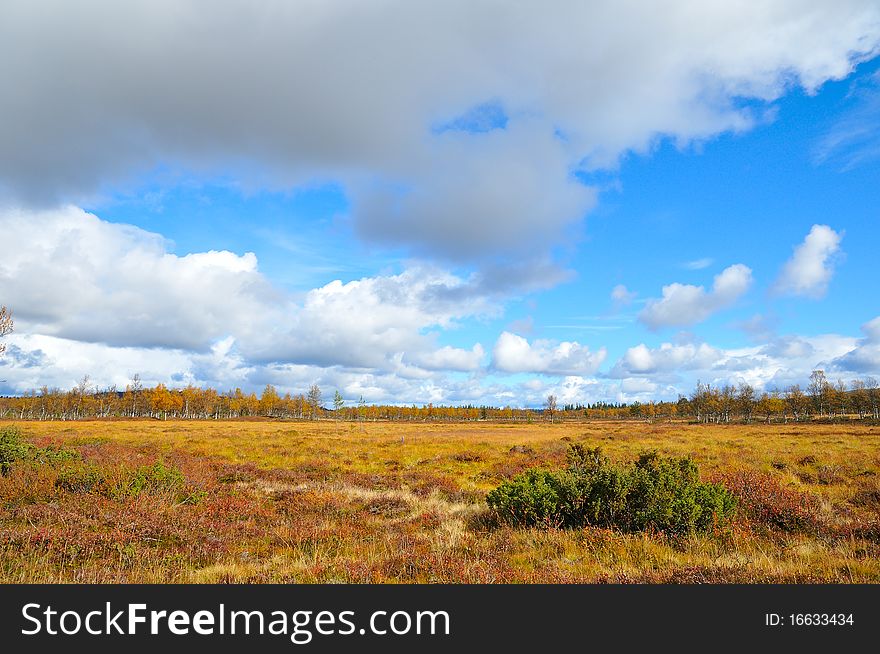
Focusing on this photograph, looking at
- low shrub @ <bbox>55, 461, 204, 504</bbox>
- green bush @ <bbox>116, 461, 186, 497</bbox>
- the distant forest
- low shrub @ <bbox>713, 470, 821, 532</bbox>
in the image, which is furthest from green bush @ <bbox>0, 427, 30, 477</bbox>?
the distant forest

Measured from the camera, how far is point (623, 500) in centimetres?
984

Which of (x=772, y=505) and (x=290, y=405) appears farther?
(x=290, y=405)

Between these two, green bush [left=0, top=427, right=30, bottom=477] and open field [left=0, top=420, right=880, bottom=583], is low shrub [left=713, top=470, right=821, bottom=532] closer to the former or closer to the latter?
open field [left=0, top=420, right=880, bottom=583]

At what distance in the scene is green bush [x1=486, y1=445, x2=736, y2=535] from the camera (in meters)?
9.41

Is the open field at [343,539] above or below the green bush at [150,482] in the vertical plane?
below

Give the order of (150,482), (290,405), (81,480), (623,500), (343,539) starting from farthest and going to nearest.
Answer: (290,405) → (150,482) → (81,480) → (623,500) → (343,539)

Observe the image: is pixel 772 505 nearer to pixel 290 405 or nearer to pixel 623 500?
pixel 623 500

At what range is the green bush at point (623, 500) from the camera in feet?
30.9

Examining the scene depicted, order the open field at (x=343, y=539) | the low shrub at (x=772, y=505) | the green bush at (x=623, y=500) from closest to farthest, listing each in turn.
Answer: the open field at (x=343, y=539), the green bush at (x=623, y=500), the low shrub at (x=772, y=505)

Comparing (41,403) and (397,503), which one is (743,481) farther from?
(41,403)

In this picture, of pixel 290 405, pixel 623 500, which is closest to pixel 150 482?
pixel 623 500

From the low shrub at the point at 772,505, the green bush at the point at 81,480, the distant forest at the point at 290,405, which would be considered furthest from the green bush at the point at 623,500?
the distant forest at the point at 290,405

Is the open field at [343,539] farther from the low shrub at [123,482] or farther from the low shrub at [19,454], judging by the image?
the low shrub at [19,454]

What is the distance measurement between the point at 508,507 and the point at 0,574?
8.91 meters
